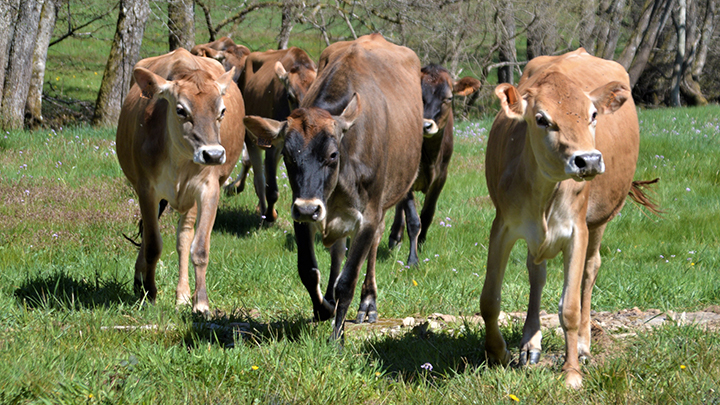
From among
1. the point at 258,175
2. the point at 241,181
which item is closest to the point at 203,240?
the point at 258,175

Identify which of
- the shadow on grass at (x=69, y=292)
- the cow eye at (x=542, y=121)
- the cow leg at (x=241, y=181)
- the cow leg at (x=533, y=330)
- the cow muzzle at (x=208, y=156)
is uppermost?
the cow eye at (x=542, y=121)

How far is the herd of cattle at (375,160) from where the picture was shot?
3.99 metres

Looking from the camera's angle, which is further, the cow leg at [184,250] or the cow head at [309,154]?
the cow leg at [184,250]

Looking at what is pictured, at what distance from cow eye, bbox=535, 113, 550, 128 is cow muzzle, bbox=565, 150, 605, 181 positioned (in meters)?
0.29

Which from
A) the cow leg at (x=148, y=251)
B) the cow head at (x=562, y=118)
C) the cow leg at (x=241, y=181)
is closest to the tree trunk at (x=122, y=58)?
the cow leg at (x=241, y=181)

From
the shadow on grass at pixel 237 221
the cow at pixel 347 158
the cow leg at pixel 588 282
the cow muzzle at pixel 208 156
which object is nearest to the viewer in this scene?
the cow at pixel 347 158

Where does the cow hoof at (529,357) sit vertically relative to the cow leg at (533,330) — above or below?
below

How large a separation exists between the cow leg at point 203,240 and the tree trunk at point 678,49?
22731 mm

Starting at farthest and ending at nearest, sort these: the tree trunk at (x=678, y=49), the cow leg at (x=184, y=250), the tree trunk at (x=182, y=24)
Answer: the tree trunk at (x=678, y=49) < the tree trunk at (x=182, y=24) < the cow leg at (x=184, y=250)

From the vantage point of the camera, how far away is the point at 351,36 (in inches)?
786

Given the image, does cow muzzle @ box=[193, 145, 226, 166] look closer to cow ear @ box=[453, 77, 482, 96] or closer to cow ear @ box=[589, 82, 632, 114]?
cow ear @ box=[589, 82, 632, 114]

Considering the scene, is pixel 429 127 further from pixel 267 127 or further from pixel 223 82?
pixel 267 127

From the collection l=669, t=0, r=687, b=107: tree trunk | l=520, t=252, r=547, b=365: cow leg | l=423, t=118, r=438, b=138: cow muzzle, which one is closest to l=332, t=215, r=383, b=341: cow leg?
l=520, t=252, r=547, b=365: cow leg

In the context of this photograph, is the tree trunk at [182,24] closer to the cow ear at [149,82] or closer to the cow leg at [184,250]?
the cow leg at [184,250]
